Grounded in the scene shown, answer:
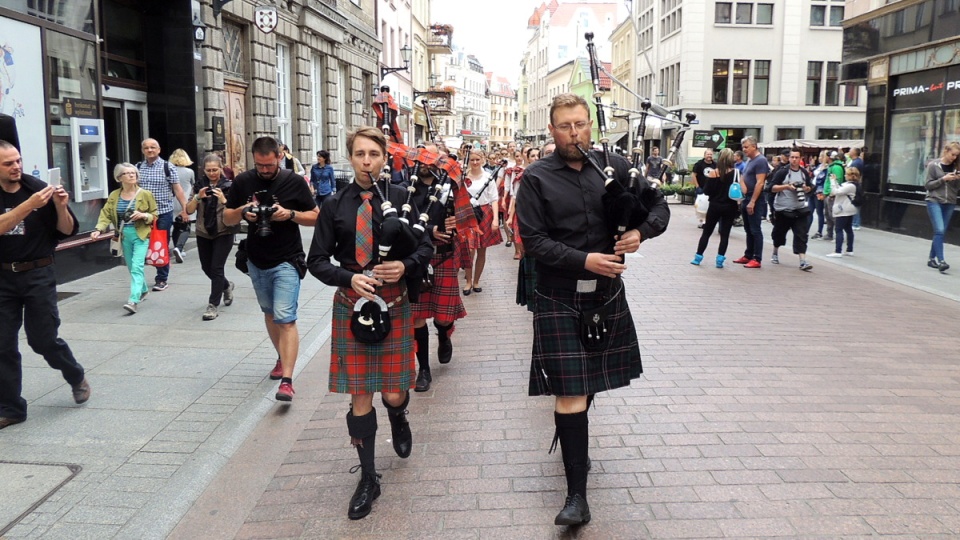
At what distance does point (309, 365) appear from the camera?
6.56 meters

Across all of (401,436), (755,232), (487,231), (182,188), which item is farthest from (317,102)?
(401,436)

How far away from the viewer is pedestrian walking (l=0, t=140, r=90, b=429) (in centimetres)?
479

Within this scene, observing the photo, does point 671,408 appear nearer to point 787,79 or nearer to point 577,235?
point 577,235

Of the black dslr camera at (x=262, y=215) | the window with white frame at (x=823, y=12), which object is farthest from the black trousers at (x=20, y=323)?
the window with white frame at (x=823, y=12)

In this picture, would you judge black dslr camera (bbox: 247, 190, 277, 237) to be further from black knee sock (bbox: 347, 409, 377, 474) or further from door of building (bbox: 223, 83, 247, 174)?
door of building (bbox: 223, 83, 247, 174)

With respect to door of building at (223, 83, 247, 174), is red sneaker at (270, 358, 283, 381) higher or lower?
lower

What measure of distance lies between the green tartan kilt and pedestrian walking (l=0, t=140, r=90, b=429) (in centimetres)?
306

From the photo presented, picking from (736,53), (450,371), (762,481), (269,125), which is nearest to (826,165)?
(269,125)

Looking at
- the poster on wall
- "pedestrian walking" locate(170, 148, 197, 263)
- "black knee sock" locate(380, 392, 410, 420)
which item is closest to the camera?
"black knee sock" locate(380, 392, 410, 420)

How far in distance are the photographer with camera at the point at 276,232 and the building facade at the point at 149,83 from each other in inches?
203

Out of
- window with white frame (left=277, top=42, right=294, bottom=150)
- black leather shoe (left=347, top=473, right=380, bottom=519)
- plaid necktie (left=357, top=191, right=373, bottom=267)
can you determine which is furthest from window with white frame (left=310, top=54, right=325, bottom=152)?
black leather shoe (left=347, top=473, right=380, bottom=519)

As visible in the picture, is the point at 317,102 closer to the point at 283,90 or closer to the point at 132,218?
the point at 283,90

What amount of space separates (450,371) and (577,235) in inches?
115

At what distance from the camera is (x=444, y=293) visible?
602cm
